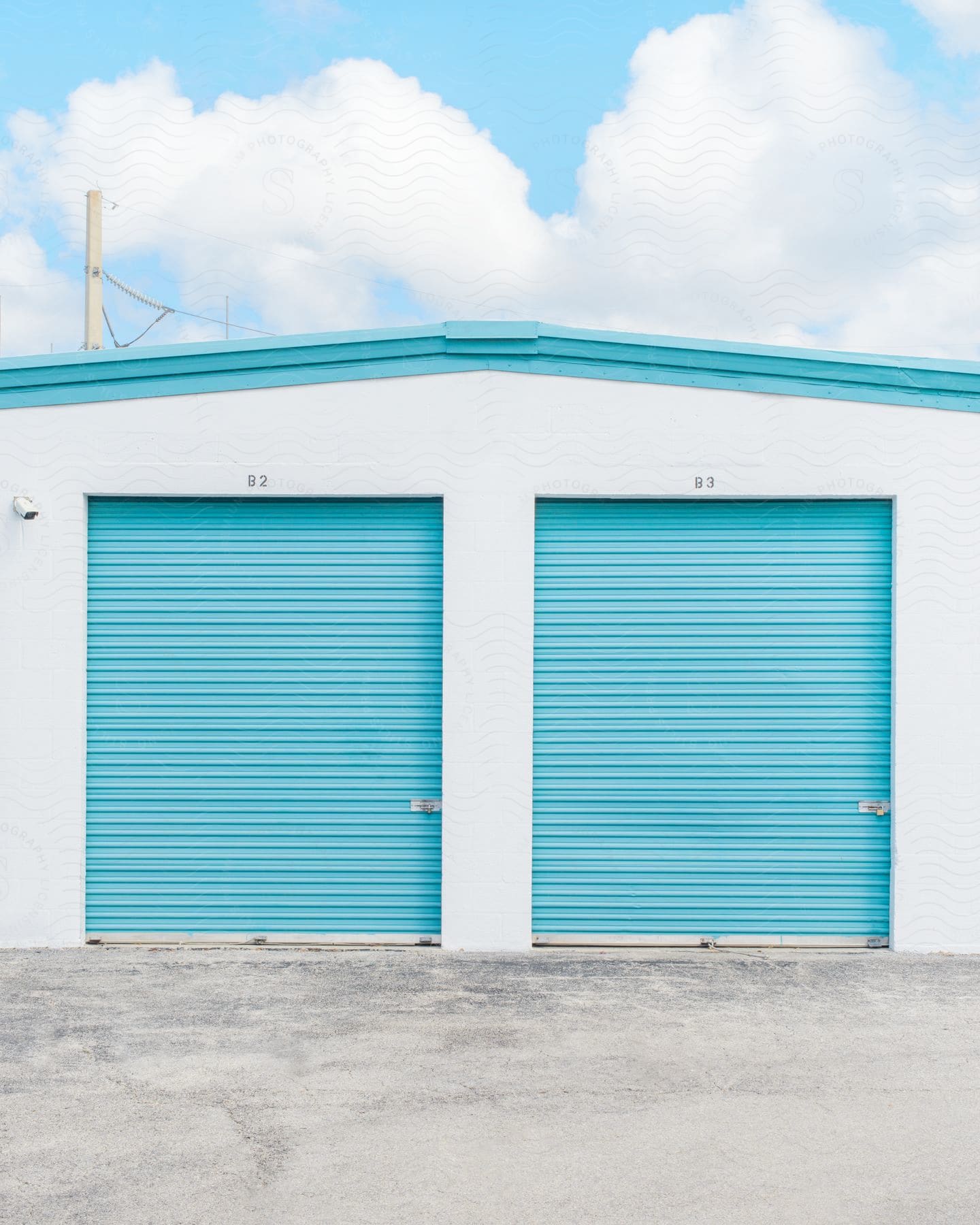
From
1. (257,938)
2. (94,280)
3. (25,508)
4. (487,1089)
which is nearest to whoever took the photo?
(487,1089)

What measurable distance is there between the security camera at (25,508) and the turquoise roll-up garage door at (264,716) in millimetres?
441

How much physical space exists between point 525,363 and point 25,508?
12.7 feet

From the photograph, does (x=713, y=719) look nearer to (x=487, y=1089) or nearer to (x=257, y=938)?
(x=487, y=1089)

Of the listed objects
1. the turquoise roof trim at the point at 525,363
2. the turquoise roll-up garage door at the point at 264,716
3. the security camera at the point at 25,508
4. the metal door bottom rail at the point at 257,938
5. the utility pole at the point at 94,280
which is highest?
the utility pole at the point at 94,280

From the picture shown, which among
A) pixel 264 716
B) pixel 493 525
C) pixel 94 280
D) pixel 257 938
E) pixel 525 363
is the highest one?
pixel 94 280

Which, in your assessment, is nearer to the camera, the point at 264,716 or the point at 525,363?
the point at 525,363

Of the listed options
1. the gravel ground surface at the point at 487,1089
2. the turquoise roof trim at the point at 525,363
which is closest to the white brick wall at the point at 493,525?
the turquoise roof trim at the point at 525,363

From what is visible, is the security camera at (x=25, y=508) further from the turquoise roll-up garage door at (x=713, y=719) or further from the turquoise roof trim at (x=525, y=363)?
the turquoise roll-up garage door at (x=713, y=719)

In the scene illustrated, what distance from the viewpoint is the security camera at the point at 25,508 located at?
7.89 meters

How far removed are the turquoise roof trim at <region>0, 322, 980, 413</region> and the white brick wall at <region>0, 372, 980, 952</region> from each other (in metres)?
0.11

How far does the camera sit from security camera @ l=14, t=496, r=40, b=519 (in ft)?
25.9

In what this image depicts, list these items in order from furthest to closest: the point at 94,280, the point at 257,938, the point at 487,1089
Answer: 1. the point at 94,280
2. the point at 257,938
3. the point at 487,1089

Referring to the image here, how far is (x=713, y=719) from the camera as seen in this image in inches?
321

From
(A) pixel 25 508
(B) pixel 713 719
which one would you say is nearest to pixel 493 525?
(B) pixel 713 719
